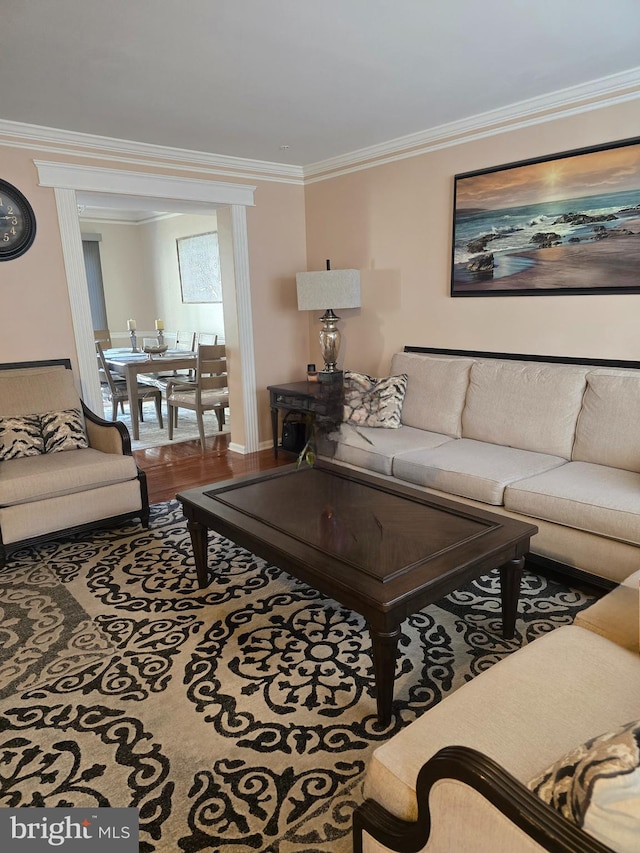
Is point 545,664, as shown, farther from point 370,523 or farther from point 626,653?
point 370,523

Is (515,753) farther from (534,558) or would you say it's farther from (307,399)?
(307,399)

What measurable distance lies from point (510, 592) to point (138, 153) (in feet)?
12.4

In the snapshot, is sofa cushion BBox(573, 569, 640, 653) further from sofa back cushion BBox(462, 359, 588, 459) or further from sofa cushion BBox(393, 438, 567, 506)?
sofa back cushion BBox(462, 359, 588, 459)

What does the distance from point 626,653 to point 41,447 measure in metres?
3.24

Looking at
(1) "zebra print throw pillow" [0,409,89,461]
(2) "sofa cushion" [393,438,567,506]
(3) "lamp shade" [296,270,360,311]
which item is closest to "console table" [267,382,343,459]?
(3) "lamp shade" [296,270,360,311]

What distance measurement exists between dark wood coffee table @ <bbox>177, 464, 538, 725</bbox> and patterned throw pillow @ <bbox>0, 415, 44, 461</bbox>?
Answer: 137 centimetres

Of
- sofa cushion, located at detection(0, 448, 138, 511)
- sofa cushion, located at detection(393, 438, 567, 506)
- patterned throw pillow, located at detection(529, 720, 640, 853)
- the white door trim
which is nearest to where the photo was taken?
patterned throw pillow, located at detection(529, 720, 640, 853)

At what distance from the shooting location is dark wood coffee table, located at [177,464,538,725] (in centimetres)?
173

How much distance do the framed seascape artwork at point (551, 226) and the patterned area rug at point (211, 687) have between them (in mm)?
1778

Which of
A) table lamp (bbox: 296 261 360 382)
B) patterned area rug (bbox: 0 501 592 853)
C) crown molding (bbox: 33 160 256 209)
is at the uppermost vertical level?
crown molding (bbox: 33 160 256 209)

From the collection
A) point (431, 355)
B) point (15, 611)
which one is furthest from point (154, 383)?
point (15, 611)

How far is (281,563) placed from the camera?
2035 millimetres

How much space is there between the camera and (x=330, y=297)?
4.28m

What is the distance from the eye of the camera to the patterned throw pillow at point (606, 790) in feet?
2.40
